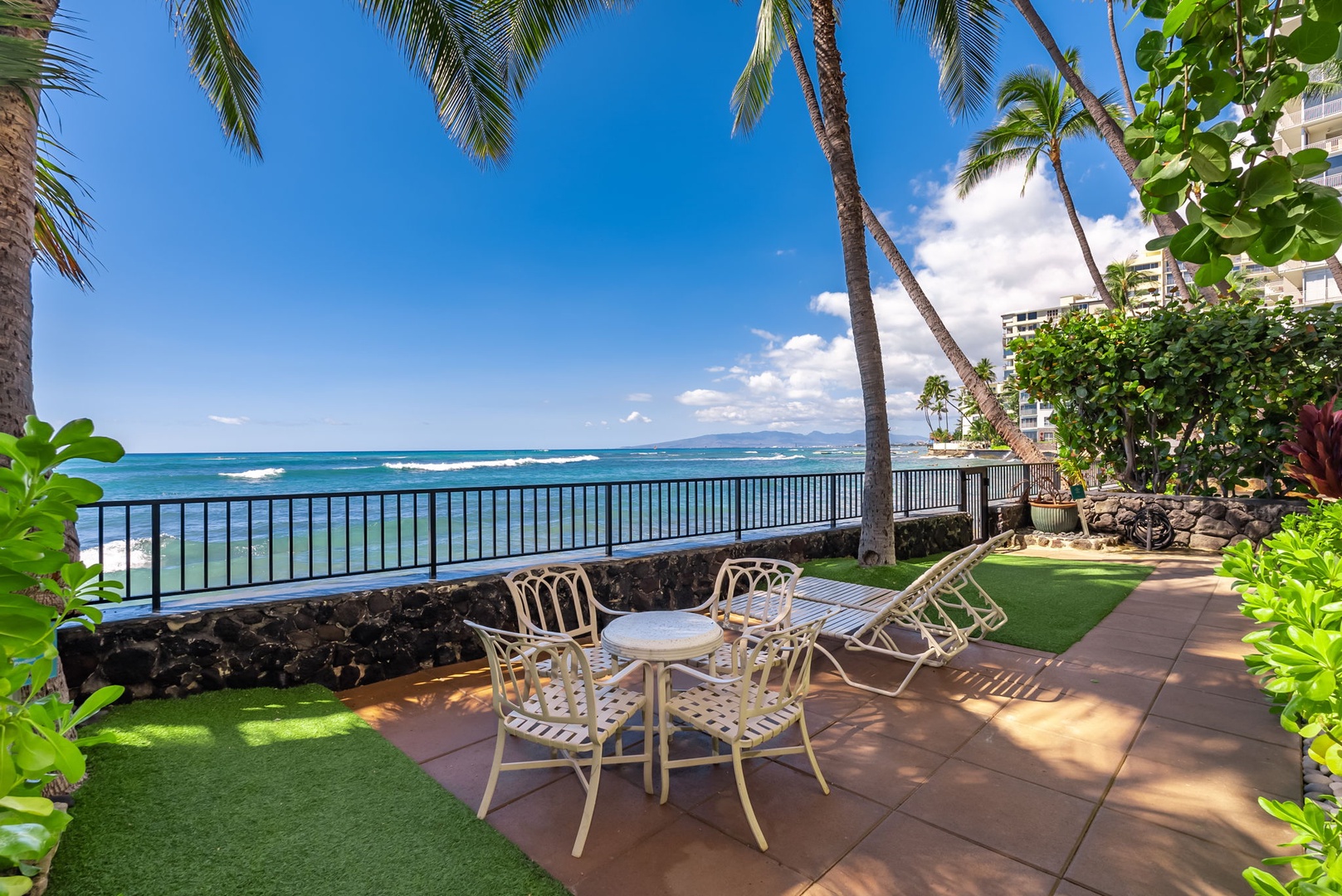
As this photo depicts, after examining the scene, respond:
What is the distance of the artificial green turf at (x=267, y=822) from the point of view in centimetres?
221

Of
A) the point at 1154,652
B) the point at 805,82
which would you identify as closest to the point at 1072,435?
the point at 1154,652

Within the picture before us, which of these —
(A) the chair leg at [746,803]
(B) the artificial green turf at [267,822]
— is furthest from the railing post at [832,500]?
(B) the artificial green turf at [267,822]

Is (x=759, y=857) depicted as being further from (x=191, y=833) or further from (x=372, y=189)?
(x=372, y=189)

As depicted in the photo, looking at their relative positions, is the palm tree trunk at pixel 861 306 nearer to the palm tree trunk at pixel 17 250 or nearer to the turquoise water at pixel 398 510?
the turquoise water at pixel 398 510

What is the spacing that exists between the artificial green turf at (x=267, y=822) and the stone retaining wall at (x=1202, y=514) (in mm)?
9777

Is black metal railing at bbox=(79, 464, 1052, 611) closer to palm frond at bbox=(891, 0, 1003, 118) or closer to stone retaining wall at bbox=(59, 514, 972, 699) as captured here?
stone retaining wall at bbox=(59, 514, 972, 699)

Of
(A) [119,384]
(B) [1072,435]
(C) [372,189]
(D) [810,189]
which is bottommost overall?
(B) [1072,435]

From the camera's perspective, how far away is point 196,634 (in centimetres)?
377

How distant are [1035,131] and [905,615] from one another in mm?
16239

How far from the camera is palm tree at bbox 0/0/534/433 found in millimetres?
2676

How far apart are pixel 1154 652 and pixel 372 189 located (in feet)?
67.8

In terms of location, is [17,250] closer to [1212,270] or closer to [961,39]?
[1212,270]

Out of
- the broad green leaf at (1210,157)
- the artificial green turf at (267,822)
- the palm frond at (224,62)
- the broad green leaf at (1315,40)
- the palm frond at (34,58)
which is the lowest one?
the artificial green turf at (267,822)

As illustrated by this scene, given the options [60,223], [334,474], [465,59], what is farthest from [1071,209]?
[334,474]
